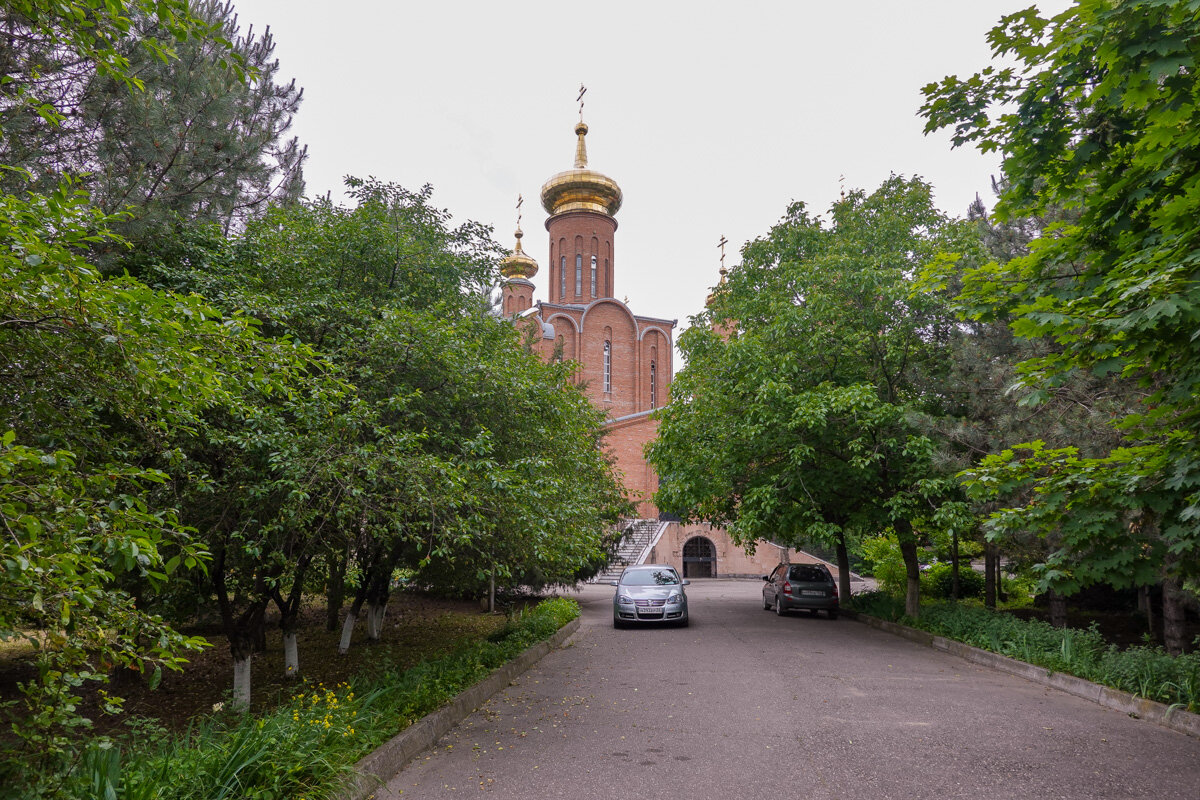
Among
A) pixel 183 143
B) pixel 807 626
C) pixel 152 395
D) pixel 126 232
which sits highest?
pixel 183 143

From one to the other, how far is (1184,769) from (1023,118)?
17.6 ft

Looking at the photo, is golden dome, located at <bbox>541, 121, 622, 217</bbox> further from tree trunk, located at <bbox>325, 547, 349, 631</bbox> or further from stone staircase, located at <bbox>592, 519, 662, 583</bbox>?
tree trunk, located at <bbox>325, 547, 349, 631</bbox>

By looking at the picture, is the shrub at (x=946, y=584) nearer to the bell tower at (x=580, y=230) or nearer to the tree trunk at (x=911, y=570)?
the tree trunk at (x=911, y=570)

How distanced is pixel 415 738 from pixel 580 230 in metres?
44.8

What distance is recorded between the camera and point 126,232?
256 inches

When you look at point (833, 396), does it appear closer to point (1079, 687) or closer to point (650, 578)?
point (1079, 687)

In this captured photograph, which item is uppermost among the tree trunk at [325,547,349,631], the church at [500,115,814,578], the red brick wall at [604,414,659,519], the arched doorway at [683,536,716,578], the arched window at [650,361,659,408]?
the church at [500,115,814,578]

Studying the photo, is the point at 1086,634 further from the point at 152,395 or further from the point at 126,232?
the point at 126,232

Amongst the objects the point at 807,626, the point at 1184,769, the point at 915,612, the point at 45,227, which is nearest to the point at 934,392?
the point at 915,612

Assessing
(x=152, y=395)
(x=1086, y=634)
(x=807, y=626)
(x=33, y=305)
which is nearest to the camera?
(x=33, y=305)

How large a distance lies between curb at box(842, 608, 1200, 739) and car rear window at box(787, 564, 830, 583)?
4975mm

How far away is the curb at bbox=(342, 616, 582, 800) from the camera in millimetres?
5223

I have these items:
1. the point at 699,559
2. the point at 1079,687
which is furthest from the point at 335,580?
the point at 699,559

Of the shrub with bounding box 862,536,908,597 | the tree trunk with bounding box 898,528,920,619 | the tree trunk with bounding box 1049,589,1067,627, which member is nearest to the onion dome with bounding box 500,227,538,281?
the shrub with bounding box 862,536,908,597
